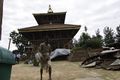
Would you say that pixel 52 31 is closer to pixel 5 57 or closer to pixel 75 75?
pixel 75 75

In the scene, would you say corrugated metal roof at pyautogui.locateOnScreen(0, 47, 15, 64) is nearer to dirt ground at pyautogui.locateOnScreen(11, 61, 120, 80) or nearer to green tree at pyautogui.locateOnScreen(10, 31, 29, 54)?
dirt ground at pyautogui.locateOnScreen(11, 61, 120, 80)

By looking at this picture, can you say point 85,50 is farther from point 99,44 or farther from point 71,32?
point 71,32

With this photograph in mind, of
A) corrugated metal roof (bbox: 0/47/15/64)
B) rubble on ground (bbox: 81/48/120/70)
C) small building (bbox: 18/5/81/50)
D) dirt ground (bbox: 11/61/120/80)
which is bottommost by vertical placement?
dirt ground (bbox: 11/61/120/80)

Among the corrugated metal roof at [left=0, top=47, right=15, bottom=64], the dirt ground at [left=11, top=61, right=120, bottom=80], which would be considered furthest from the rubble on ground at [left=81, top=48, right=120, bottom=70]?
the corrugated metal roof at [left=0, top=47, right=15, bottom=64]

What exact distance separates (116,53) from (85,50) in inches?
337

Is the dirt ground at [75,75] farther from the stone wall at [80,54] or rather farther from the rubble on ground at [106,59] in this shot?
the stone wall at [80,54]

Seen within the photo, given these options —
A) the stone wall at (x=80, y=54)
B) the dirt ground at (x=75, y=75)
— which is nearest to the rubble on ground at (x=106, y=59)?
the dirt ground at (x=75, y=75)

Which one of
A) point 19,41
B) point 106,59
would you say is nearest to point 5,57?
point 106,59

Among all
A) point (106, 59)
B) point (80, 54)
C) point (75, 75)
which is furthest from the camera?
point (80, 54)

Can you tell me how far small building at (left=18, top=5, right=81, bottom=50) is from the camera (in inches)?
1226

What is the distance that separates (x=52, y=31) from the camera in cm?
3184

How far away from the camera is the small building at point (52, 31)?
31.1m

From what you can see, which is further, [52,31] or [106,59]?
[52,31]

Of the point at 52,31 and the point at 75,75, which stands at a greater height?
the point at 52,31
